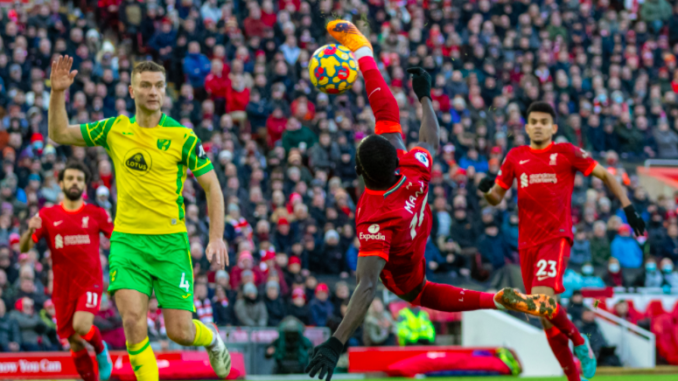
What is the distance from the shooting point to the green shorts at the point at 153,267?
7.51m

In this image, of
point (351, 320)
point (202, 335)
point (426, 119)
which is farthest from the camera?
point (426, 119)

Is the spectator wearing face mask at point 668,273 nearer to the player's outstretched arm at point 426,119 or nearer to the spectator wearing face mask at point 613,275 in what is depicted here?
the spectator wearing face mask at point 613,275

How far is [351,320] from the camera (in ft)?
21.0

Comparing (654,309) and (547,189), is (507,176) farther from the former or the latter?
(654,309)

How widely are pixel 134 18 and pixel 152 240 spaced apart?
13.0 m

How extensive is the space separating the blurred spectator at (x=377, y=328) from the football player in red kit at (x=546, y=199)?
525cm

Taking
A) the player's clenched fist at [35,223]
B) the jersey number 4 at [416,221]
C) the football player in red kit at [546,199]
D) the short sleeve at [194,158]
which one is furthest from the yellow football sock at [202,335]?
the football player in red kit at [546,199]

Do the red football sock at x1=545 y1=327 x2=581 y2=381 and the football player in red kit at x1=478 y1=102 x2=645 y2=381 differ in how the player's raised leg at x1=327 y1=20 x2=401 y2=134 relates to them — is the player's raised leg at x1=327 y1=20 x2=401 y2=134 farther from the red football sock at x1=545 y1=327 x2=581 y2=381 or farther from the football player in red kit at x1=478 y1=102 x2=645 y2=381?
the red football sock at x1=545 y1=327 x2=581 y2=381

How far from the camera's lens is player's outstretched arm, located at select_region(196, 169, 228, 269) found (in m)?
7.20

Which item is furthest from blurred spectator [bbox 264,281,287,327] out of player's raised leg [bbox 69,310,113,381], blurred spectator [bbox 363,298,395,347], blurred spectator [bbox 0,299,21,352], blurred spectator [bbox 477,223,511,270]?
player's raised leg [bbox 69,310,113,381]

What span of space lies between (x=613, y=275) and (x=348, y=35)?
967 centimetres

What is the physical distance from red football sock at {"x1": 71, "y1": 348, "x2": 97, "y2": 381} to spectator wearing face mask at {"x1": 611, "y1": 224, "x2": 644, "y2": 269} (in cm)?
1097

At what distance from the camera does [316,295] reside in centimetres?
1505

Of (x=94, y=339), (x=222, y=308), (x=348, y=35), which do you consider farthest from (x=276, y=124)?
(x=348, y=35)
